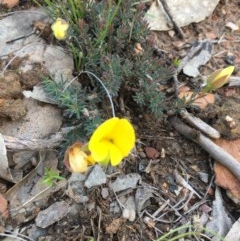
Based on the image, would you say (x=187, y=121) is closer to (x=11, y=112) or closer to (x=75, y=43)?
(x=75, y=43)

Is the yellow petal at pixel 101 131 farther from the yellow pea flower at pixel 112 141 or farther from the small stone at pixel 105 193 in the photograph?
the small stone at pixel 105 193

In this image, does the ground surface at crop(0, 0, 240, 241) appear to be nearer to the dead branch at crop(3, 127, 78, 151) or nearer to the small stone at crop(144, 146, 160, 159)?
the small stone at crop(144, 146, 160, 159)

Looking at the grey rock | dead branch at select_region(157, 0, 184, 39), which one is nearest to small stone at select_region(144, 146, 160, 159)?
the grey rock

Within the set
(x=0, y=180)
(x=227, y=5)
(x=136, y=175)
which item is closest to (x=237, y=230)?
(x=136, y=175)

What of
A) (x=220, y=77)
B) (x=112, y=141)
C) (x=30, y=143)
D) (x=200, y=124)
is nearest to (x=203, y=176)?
(x=200, y=124)

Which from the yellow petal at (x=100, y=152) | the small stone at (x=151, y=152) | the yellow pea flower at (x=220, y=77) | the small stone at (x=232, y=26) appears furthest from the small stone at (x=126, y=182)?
the small stone at (x=232, y=26)

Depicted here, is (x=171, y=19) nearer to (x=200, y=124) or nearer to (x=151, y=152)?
(x=200, y=124)
